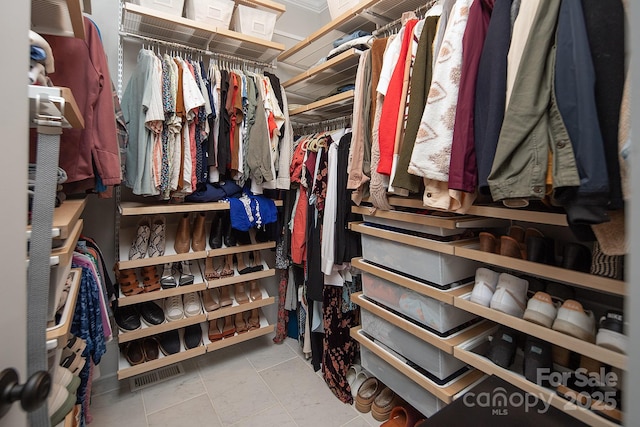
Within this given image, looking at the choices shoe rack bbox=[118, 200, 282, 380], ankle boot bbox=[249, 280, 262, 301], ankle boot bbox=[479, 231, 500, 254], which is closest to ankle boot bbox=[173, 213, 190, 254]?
shoe rack bbox=[118, 200, 282, 380]

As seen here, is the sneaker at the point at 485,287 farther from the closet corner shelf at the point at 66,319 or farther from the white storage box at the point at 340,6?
the white storage box at the point at 340,6

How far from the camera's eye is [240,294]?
6.70ft

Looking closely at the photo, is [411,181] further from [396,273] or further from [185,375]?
[185,375]

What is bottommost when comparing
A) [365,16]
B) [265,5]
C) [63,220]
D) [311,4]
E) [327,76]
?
[63,220]

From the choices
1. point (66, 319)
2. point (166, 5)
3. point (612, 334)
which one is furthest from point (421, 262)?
point (166, 5)

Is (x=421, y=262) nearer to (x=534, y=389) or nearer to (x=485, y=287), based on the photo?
(x=485, y=287)

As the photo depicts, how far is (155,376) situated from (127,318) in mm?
496

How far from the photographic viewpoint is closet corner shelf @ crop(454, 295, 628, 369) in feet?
2.38

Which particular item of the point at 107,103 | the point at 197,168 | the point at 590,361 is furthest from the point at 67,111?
the point at 590,361

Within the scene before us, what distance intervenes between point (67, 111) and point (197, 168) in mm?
904

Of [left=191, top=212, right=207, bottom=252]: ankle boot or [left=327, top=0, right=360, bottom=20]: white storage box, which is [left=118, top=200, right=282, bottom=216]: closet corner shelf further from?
[left=327, top=0, right=360, bottom=20]: white storage box

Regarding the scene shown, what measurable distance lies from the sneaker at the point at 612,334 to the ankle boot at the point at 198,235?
5.88 feet

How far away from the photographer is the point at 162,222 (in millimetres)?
1793

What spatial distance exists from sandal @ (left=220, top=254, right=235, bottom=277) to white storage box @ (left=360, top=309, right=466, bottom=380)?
3.01 ft
